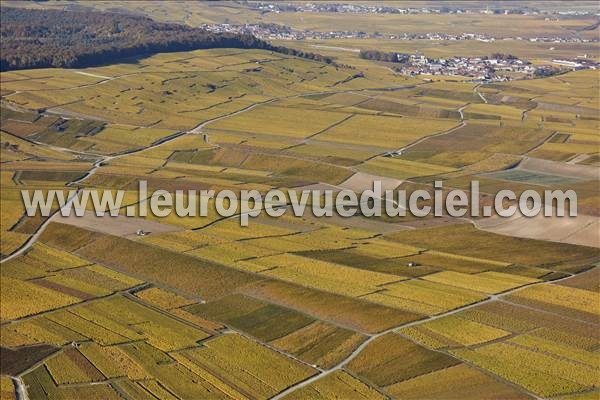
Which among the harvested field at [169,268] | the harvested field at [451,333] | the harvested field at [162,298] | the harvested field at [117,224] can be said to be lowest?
the harvested field at [162,298]

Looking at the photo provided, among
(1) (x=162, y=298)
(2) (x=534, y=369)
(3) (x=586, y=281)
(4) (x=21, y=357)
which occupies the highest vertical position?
(3) (x=586, y=281)

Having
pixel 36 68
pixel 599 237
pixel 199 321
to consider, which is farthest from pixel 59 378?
pixel 36 68

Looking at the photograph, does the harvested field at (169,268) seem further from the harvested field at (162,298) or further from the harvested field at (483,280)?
the harvested field at (483,280)

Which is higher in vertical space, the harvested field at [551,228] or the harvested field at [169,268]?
the harvested field at [551,228]

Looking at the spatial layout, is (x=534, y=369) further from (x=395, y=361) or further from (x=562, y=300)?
(x=562, y=300)

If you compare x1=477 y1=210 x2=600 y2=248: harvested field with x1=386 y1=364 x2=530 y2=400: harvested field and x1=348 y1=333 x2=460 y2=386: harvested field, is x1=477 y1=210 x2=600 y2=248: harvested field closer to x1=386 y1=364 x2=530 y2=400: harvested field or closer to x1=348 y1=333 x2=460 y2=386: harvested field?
x1=348 y1=333 x2=460 y2=386: harvested field

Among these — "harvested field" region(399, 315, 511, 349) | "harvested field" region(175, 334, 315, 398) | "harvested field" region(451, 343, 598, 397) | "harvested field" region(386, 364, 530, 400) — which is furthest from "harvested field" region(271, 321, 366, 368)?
"harvested field" region(451, 343, 598, 397)

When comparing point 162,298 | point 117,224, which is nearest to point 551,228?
point 162,298

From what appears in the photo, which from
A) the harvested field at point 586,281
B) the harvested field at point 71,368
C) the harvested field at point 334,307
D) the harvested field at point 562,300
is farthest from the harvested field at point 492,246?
the harvested field at point 71,368
